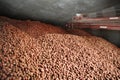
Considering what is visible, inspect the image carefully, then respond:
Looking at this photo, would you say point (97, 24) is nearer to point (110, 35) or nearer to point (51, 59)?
point (110, 35)

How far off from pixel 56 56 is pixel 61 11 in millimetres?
1327

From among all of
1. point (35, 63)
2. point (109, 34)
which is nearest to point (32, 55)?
point (35, 63)

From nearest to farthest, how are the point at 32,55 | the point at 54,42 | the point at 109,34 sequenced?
the point at 32,55 < the point at 54,42 < the point at 109,34

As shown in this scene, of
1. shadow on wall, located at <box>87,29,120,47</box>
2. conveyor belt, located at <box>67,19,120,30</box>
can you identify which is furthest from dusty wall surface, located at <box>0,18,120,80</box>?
shadow on wall, located at <box>87,29,120,47</box>

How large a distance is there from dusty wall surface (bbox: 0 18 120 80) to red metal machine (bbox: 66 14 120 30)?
48 cm

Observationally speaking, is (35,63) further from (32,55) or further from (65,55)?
(65,55)

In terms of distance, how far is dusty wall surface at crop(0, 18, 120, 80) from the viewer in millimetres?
1840

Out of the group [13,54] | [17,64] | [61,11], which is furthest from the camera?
[61,11]

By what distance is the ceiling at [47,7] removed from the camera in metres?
2.85

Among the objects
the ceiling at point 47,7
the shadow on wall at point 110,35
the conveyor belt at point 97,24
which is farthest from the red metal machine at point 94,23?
the shadow on wall at point 110,35

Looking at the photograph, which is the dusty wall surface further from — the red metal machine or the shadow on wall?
the shadow on wall

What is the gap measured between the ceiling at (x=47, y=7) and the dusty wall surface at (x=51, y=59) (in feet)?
1.69

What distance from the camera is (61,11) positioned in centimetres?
334

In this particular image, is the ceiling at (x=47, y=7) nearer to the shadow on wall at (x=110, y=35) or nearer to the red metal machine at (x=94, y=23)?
the red metal machine at (x=94, y=23)
